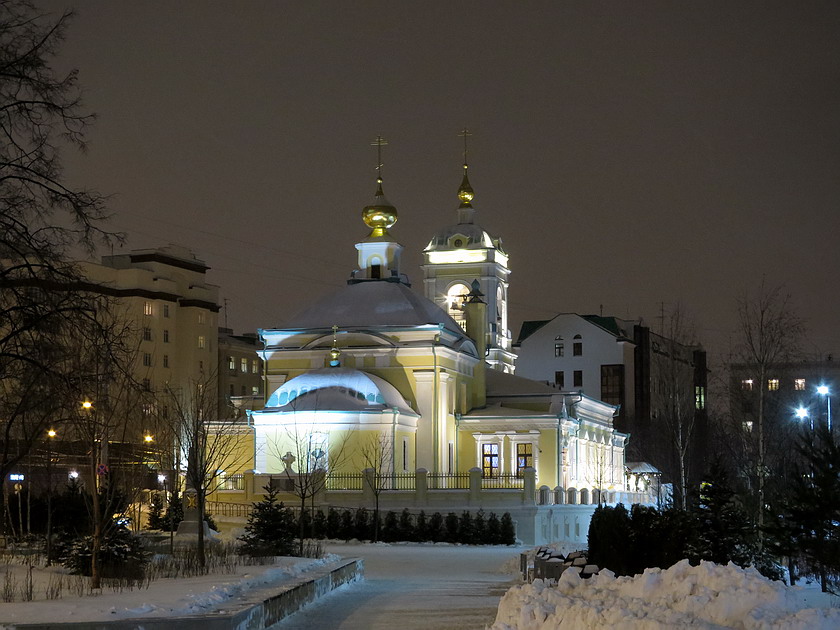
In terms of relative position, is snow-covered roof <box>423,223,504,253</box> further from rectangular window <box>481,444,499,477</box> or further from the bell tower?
rectangular window <box>481,444,499,477</box>

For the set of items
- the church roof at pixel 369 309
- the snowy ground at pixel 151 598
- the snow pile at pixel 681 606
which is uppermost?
the church roof at pixel 369 309

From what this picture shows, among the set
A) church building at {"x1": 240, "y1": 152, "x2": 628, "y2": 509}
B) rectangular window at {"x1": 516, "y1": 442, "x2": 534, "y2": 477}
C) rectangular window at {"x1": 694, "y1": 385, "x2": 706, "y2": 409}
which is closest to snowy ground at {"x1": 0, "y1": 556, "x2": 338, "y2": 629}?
church building at {"x1": 240, "y1": 152, "x2": 628, "y2": 509}

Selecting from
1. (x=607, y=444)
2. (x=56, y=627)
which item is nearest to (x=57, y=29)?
(x=56, y=627)

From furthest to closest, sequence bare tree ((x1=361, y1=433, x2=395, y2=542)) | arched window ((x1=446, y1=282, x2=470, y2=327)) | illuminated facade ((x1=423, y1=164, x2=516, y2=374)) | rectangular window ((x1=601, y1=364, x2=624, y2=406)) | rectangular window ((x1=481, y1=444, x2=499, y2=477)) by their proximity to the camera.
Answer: rectangular window ((x1=601, y1=364, x2=624, y2=406)) → illuminated facade ((x1=423, y1=164, x2=516, y2=374)) → arched window ((x1=446, y1=282, x2=470, y2=327)) → rectangular window ((x1=481, y1=444, x2=499, y2=477)) → bare tree ((x1=361, y1=433, x2=395, y2=542))

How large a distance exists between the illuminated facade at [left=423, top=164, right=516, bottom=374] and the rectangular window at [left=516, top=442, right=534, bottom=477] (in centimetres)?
2961

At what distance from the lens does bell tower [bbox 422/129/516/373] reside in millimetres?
95625

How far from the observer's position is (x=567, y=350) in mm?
118312

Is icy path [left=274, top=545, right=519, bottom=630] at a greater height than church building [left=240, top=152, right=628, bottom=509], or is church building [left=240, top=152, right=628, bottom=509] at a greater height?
church building [left=240, top=152, right=628, bottom=509]

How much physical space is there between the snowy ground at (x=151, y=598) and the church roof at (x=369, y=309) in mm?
42616

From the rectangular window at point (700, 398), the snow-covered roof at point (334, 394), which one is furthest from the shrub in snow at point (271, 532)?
the rectangular window at point (700, 398)

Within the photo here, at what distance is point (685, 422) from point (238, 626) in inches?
2077

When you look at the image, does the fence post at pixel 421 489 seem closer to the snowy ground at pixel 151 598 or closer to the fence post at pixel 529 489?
the fence post at pixel 529 489

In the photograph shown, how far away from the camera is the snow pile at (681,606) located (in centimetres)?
1148

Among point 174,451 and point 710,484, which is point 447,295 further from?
point 710,484
